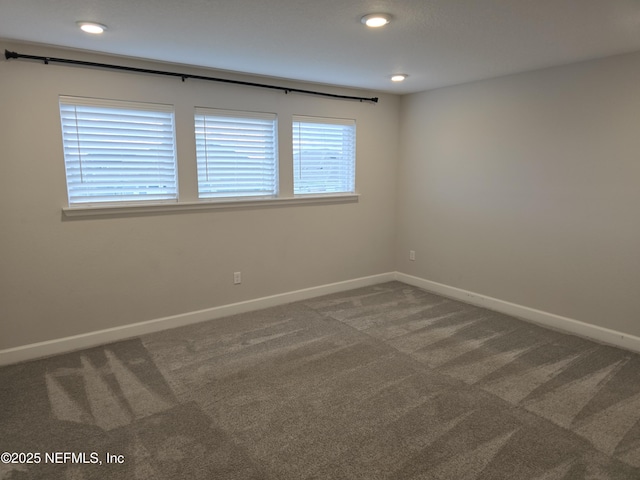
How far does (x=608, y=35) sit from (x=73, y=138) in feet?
12.7

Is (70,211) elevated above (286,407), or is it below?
above

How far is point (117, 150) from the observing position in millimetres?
3301

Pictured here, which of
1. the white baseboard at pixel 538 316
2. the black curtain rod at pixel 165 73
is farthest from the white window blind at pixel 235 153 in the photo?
the white baseboard at pixel 538 316

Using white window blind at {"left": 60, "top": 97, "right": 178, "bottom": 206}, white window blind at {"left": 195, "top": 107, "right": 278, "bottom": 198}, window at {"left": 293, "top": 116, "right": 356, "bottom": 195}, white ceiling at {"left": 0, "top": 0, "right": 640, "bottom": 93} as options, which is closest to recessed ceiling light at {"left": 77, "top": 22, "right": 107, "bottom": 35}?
white ceiling at {"left": 0, "top": 0, "right": 640, "bottom": 93}

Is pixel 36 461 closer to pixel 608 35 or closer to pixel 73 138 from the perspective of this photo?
pixel 73 138

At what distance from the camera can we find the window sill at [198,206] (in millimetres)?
3227

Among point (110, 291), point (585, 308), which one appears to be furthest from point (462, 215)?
point (110, 291)

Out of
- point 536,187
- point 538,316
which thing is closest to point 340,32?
point 536,187

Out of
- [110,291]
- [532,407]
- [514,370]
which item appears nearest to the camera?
[532,407]

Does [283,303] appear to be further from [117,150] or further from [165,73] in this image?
[165,73]

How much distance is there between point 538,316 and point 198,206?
3377mm

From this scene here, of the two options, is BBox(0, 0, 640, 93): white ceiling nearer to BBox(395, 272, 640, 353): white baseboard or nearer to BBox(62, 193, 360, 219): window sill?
BBox(62, 193, 360, 219): window sill

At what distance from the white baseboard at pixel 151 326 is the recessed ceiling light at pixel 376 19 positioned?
2806 mm

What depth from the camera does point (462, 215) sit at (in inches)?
176
